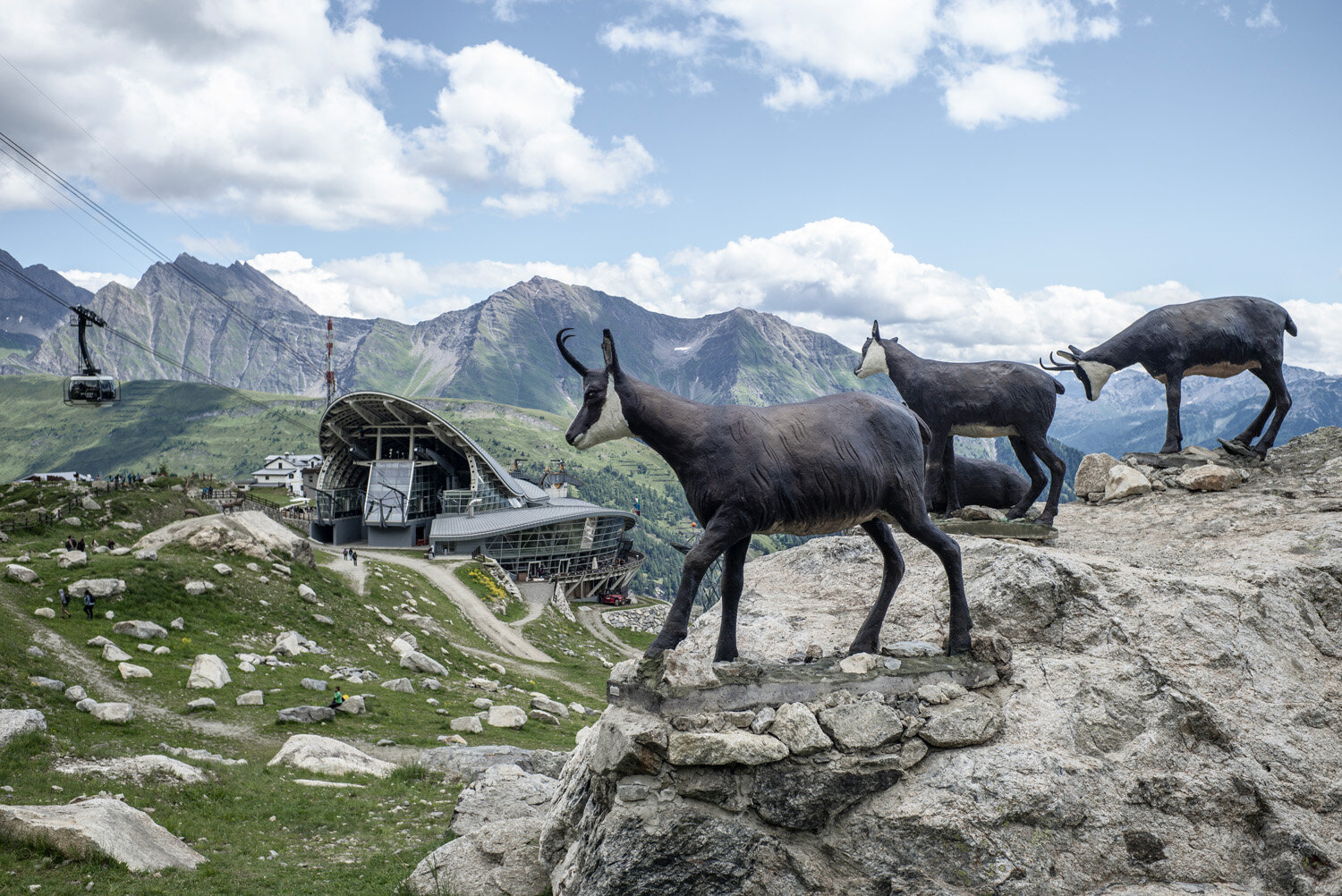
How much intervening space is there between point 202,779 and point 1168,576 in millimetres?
18149

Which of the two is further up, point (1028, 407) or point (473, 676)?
point (1028, 407)

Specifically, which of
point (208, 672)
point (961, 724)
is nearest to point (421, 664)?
point (208, 672)

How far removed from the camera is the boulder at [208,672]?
2262 cm

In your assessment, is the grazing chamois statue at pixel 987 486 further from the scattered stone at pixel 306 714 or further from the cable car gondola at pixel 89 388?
the cable car gondola at pixel 89 388

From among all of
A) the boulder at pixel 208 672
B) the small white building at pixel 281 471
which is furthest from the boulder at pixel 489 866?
the small white building at pixel 281 471

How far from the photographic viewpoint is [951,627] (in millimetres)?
8875

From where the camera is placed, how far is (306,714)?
21.8m

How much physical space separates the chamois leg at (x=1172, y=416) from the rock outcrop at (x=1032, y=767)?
279 inches

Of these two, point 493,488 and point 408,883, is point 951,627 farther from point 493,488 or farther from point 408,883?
point 493,488

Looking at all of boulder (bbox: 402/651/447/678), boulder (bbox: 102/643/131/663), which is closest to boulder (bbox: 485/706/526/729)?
boulder (bbox: 402/651/447/678)

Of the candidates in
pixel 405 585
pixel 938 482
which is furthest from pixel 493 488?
pixel 938 482

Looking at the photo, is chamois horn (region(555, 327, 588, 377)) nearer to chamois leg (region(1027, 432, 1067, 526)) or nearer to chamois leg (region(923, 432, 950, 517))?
chamois leg (region(923, 432, 950, 517))

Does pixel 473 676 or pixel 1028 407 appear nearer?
pixel 1028 407

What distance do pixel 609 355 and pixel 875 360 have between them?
→ 24.0 ft
